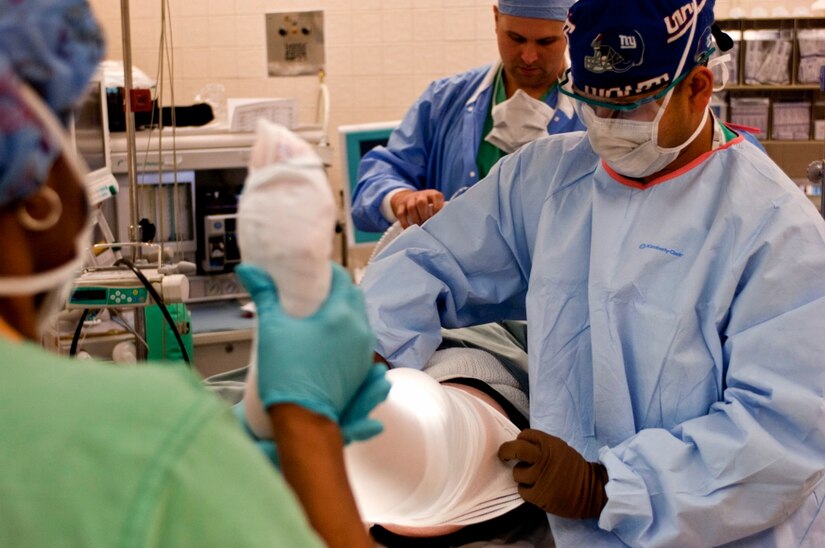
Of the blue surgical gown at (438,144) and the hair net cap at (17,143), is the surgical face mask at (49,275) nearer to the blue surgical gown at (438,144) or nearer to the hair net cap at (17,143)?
the hair net cap at (17,143)

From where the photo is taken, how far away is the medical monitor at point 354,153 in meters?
3.82

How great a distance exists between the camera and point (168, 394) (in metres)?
0.75

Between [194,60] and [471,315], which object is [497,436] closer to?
[471,315]

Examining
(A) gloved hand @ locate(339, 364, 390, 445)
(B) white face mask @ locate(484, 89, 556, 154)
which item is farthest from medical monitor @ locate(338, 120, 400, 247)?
(A) gloved hand @ locate(339, 364, 390, 445)

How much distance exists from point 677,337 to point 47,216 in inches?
47.2

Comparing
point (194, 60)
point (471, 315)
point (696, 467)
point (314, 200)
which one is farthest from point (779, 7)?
point (314, 200)

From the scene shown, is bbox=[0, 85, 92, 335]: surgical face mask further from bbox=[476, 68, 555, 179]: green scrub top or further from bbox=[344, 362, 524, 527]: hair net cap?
bbox=[476, 68, 555, 179]: green scrub top

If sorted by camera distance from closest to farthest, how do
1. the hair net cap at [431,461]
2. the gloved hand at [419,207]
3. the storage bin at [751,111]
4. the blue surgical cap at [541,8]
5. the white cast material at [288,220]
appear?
the white cast material at [288,220] → the hair net cap at [431,461] → the gloved hand at [419,207] → the blue surgical cap at [541,8] → the storage bin at [751,111]

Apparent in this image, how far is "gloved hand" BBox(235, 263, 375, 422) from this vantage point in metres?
0.96

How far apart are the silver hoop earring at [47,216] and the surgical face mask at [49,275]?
25 mm

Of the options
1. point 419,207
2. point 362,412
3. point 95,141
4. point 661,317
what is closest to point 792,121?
point 419,207

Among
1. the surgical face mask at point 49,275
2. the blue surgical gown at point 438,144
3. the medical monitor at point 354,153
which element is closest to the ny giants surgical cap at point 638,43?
the blue surgical gown at point 438,144

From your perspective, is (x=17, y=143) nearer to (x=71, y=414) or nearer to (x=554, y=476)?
(x=71, y=414)

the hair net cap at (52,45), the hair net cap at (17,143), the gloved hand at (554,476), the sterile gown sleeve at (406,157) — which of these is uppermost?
the hair net cap at (52,45)
